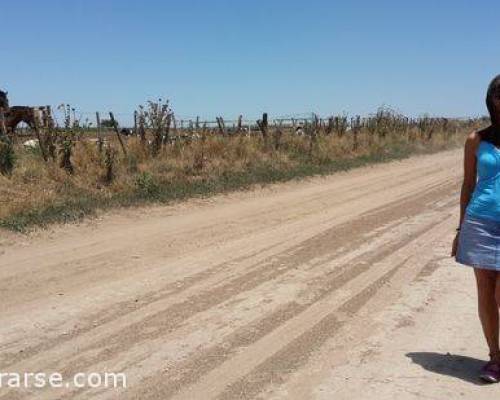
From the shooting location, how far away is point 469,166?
14.5 ft

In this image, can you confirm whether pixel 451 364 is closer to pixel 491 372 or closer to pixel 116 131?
pixel 491 372

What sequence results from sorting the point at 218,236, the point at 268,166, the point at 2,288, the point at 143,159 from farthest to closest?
the point at 268,166 < the point at 143,159 < the point at 218,236 < the point at 2,288

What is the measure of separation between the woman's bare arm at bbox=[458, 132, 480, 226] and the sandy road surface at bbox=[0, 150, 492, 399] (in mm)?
1310

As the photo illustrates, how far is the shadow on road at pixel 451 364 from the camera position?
454 centimetres

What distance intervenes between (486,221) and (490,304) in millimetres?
629

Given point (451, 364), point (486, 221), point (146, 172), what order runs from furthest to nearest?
1. point (146, 172)
2. point (451, 364)
3. point (486, 221)

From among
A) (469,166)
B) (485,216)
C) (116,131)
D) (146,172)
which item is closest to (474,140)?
(469,166)

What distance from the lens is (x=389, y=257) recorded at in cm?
818

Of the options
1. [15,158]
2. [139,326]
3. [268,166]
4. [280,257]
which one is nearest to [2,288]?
Result: [139,326]

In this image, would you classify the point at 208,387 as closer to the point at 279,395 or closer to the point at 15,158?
the point at 279,395

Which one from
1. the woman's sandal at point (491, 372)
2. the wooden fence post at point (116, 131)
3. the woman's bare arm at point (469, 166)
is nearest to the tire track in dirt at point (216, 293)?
the woman's sandal at point (491, 372)

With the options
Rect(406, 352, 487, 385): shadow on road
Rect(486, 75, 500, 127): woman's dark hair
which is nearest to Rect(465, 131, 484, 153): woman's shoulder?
Rect(486, 75, 500, 127): woman's dark hair

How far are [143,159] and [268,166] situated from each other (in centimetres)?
438

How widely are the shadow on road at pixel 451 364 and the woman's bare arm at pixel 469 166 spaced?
1.15 m
